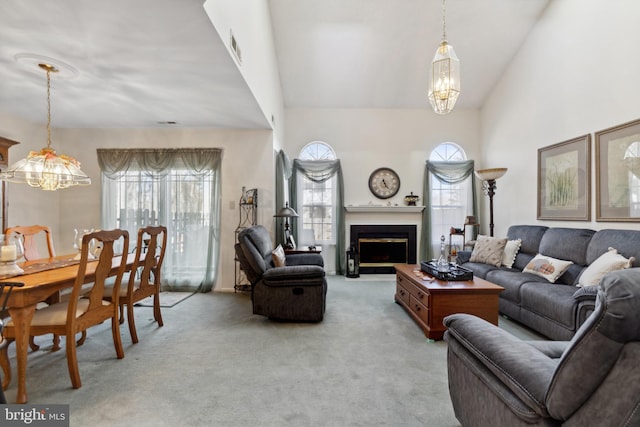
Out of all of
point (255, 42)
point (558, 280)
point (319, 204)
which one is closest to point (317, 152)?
point (319, 204)

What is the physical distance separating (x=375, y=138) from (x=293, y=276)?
3783mm

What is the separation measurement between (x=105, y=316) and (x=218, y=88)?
2.36m

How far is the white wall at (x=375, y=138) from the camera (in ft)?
19.9

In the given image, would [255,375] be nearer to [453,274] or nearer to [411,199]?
[453,274]

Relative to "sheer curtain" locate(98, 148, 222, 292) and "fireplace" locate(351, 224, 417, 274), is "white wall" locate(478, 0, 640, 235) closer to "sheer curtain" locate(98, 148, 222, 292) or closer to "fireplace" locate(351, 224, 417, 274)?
"fireplace" locate(351, 224, 417, 274)

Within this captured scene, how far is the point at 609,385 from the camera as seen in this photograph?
0.91 m

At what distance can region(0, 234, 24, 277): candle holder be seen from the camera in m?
2.22

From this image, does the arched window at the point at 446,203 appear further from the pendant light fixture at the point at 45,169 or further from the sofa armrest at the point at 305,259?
the pendant light fixture at the point at 45,169

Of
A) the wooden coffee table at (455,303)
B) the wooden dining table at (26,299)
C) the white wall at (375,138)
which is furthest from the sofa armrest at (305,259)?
the wooden dining table at (26,299)

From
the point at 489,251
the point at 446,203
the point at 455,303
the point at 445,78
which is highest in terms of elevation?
the point at 445,78

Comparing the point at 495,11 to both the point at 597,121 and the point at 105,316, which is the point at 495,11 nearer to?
the point at 597,121

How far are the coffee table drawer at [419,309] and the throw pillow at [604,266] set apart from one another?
57.9 inches

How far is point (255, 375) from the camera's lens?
2.28 m

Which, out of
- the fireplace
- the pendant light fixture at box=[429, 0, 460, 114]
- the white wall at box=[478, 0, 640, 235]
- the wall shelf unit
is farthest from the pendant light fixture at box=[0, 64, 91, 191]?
the white wall at box=[478, 0, 640, 235]
